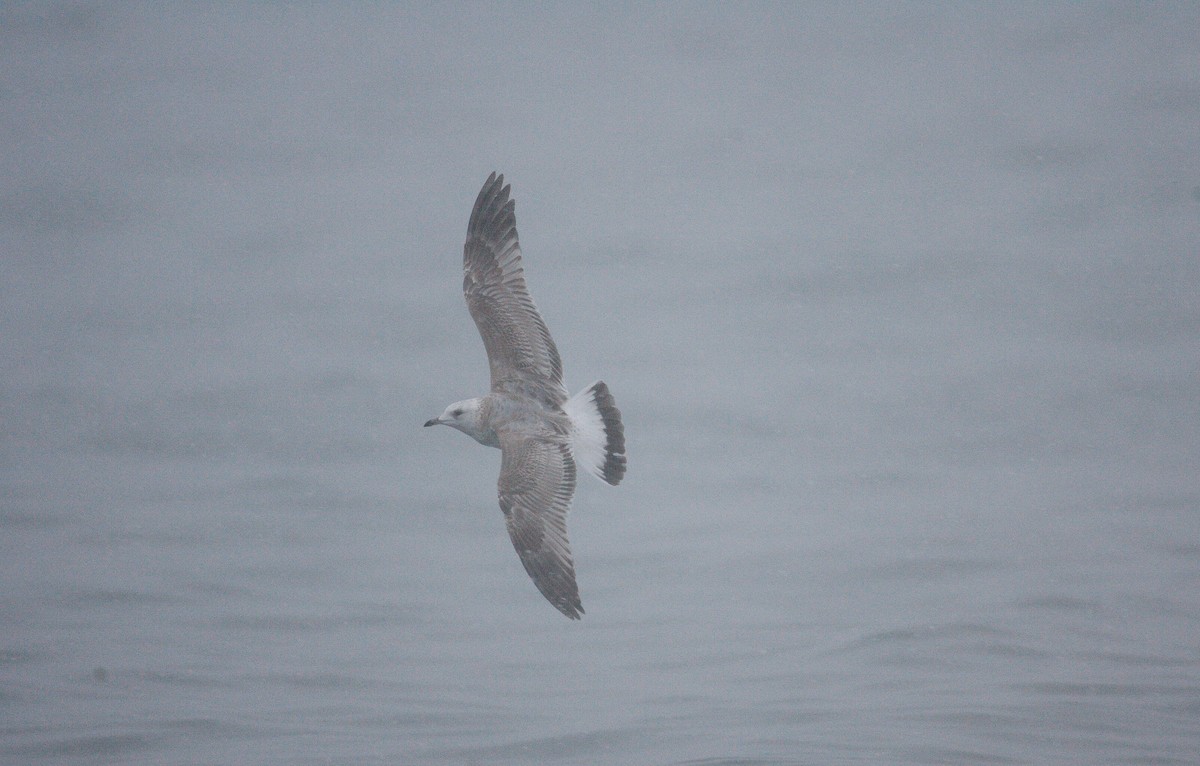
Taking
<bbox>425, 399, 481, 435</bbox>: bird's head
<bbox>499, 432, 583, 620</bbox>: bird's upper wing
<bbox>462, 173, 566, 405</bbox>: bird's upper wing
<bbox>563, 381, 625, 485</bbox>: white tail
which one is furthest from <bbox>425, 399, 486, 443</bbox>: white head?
<bbox>563, 381, 625, 485</bbox>: white tail

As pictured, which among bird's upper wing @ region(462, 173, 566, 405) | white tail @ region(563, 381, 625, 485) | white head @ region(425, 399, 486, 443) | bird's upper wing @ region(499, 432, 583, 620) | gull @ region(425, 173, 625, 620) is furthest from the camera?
bird's upper wing @ region(462, 173, 566, 405)

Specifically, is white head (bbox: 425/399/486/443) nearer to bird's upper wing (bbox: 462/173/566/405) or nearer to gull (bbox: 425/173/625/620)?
gull (bbox: 425/173/625/620)

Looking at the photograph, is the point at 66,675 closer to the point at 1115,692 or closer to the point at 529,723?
the point at 529,723

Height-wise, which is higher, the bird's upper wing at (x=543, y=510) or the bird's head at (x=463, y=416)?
the bird's head at (x=463, y=416)

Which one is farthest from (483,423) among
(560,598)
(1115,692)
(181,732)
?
(1115,692)

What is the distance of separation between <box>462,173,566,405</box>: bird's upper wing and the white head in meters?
0.30

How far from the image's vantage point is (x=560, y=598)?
36.6 feet

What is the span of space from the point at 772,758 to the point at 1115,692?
399 centimetres

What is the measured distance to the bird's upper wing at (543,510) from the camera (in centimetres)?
1123

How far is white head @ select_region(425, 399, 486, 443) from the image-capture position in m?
12.1

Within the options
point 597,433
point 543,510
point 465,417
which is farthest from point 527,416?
point 543,510

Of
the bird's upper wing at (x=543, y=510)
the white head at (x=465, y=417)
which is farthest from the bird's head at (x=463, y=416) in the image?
the bird's upper wing at (x=543, y=510)

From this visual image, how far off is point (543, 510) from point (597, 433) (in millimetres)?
709

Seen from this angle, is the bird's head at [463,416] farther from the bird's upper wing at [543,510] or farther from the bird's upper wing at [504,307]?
the bird's upper wing at [543,510]
